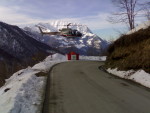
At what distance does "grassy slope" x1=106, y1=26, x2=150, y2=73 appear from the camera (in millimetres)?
14266

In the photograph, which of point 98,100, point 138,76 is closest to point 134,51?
point 138,76

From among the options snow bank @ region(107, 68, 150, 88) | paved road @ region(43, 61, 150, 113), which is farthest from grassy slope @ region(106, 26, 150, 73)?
paved road @ region(43, 61, 150, 113)

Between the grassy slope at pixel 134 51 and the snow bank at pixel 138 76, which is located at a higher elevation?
the grassy slope at pixel 134 51

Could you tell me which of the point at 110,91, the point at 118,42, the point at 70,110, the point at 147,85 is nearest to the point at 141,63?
the point at 147,85

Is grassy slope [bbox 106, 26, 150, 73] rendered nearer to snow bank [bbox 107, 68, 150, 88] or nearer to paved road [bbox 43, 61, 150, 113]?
snow bank [bbox 107, 68, 150, 88]

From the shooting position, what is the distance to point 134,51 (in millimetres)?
16828

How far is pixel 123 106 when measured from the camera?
762cm

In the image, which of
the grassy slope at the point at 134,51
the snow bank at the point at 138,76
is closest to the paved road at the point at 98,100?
the snow bank at the point at 138,76

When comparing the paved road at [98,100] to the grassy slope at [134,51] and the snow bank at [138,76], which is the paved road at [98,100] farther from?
the grassy slope at [134,51]

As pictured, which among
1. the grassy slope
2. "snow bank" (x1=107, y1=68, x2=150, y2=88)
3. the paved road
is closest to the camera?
the paved road

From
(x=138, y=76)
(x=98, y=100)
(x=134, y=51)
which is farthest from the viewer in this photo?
(x=134, y=51)

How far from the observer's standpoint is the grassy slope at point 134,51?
1427 cm

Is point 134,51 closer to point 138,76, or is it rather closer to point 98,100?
point 138,76

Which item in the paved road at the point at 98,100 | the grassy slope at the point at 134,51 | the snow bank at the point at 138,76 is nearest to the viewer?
the paved road at the point at 98,100
